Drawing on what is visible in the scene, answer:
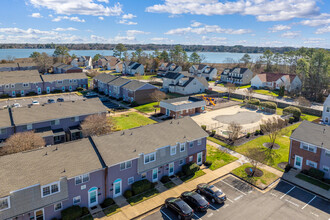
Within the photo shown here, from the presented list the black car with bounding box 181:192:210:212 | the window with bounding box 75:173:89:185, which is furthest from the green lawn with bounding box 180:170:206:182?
the window with bounding box 75:173:89:185

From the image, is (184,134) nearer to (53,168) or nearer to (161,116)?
(53,168)

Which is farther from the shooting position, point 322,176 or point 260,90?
point 260,90

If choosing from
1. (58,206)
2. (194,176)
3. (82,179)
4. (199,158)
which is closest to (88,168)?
(82,179)

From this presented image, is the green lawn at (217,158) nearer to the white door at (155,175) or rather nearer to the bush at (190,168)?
the bush at (190,168)

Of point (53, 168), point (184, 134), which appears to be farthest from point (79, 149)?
point (184, 134)

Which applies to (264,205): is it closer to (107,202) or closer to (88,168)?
(107,202)

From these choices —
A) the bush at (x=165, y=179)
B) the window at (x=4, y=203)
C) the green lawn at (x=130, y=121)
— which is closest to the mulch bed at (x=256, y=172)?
the bush at (x=165, y=179)
